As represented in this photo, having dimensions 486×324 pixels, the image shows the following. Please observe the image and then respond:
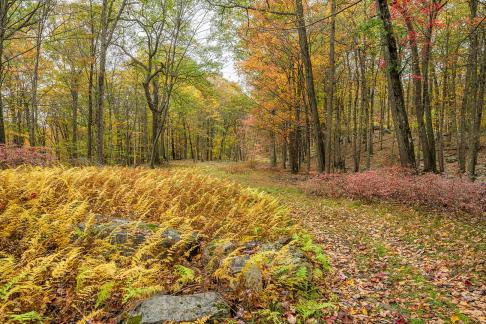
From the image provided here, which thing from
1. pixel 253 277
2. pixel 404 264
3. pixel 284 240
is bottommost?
pixel 404 264

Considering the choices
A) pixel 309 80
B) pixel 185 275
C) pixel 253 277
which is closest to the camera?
pixel 185 275

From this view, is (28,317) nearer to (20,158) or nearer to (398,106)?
(20,158)

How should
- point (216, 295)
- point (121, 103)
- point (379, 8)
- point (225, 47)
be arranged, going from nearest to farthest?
point (216, 295), point (379, 8), point (225, 47), point (121, 103)

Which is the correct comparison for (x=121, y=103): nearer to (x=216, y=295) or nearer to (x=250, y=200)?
(x=250, y=200)

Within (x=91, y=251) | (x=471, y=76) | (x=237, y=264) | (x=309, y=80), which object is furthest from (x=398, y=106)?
(x=91, y=251)

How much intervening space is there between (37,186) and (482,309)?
25.7 ft

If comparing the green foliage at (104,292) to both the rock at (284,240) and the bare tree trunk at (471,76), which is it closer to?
the rock at (284,240)

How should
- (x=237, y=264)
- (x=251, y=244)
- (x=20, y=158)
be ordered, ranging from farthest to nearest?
(x=20, y=158), (x=251, y=244), (x=237, y=264)

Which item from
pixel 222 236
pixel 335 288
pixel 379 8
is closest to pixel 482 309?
pixel 335 288

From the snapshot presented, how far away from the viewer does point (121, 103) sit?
30.8m

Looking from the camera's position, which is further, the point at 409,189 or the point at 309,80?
the point at 309,80

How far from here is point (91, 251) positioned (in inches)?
163

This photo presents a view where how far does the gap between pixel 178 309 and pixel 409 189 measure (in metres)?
9.15

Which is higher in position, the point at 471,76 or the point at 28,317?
the point at 471,76
